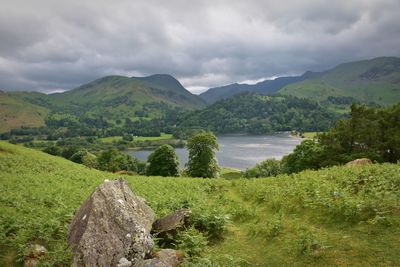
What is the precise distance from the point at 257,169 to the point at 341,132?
5380 cm

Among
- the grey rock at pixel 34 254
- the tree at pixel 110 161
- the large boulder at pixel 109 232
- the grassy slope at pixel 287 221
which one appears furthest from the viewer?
the tree at pixel 110 161

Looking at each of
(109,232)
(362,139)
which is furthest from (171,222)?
(362,139)

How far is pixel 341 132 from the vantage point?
200 feet

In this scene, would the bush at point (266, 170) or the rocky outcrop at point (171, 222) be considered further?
the bush at point (266, 170)

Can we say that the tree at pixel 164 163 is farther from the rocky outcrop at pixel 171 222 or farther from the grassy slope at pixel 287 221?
the rocky outcrop at pixel 171 222

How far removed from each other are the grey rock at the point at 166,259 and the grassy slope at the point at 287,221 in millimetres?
1618

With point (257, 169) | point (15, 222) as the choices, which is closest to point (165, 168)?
point (257, 169)

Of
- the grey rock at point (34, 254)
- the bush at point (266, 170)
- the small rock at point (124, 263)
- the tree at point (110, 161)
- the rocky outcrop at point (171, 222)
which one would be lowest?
the bush at point (266, 170)

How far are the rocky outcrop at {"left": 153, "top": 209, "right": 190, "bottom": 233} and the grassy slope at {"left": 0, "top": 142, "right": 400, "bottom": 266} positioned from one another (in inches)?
54.3

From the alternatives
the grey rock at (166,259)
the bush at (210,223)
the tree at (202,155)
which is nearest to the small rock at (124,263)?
the grey rock at (166,259)

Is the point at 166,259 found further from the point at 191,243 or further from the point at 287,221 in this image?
the point at 287,221

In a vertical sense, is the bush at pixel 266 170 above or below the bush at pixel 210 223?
below

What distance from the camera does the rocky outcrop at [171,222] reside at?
1823 centimetres

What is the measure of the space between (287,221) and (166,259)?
849cm
